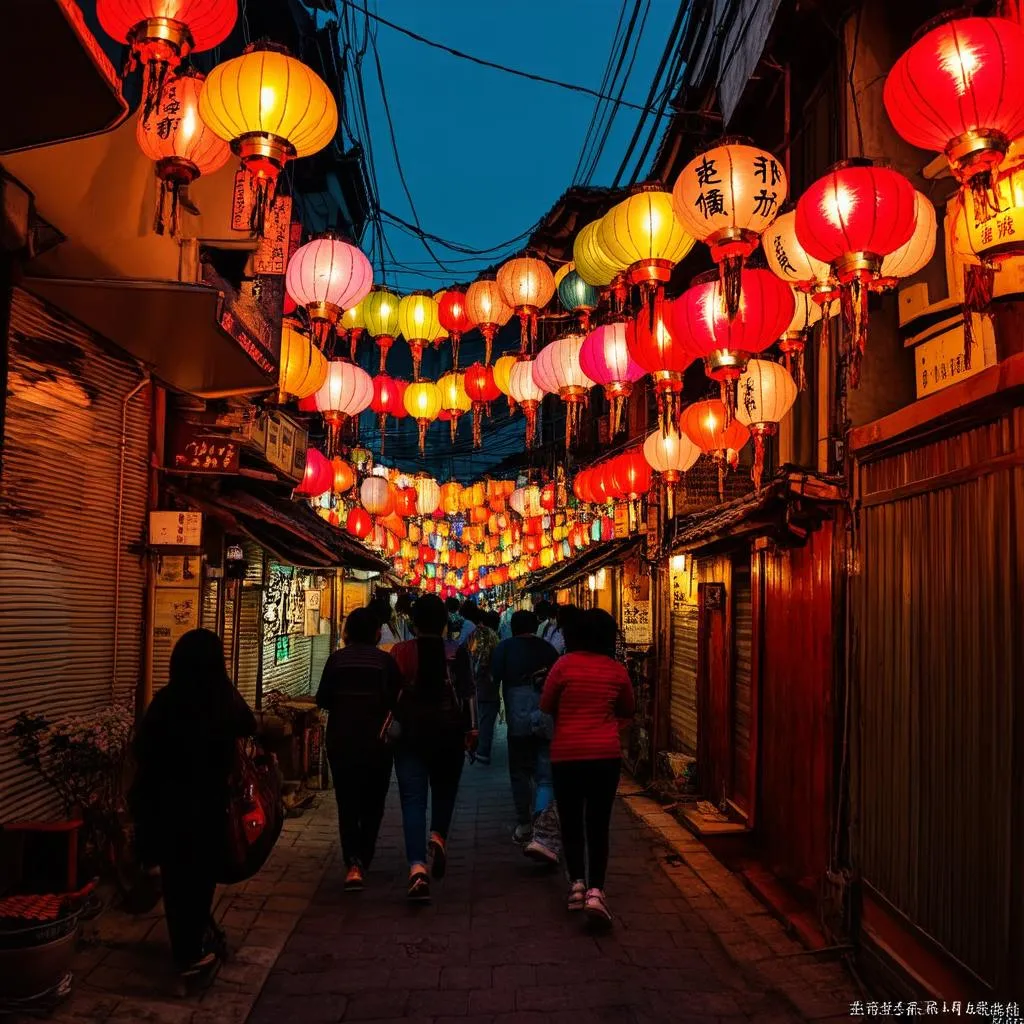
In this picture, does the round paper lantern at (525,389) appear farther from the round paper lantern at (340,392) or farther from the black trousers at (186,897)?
the black trousers at (186,897)

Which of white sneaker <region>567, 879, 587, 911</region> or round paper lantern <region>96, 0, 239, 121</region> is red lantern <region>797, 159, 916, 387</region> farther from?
white sneaker <region>567, 879, 587, 911</region>

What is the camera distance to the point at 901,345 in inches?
311

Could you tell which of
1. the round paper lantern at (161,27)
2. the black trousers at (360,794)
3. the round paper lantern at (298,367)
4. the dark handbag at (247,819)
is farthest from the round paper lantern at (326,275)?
the dark handbag at (247,819)

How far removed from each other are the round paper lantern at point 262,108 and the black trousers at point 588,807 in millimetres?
4872

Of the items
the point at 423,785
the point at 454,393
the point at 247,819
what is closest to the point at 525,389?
the point at 454,393

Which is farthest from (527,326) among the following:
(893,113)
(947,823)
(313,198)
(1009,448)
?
(313,198)

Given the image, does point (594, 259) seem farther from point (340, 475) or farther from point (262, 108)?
point (340, 475)

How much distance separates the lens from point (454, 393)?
1323cm

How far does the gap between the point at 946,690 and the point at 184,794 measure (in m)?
4.90

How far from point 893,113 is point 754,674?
19.8ft

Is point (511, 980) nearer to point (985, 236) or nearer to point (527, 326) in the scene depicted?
point (985, 236)

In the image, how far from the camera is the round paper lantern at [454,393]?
43.3 feet

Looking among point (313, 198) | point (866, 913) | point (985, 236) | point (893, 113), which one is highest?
point (313, 198)

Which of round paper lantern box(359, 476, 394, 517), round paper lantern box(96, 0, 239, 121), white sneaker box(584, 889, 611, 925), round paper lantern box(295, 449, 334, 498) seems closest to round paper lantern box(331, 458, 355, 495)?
round paper lantern box(295, 449, 334, 498)
